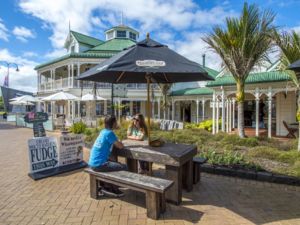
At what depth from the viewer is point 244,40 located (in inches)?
349

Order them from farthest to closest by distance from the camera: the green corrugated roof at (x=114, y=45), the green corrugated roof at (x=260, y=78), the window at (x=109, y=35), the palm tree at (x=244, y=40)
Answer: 1. the window at (x=109, y=35)
2. the green corrugated roof at (x=114, y=45)
3. the green corrugated roof at (x=260, y=78)
4. the palm tree at (x=244, y=40)

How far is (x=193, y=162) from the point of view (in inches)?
196

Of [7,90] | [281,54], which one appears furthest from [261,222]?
[7,90]

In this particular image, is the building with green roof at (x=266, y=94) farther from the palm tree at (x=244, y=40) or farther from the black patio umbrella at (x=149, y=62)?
the black patio umbrella at (x=149, y=62)

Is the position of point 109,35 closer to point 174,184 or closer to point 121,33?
point 121,33

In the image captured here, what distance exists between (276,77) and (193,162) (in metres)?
8.45

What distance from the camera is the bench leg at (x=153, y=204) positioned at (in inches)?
137

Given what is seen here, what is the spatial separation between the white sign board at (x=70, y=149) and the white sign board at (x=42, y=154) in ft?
0.55

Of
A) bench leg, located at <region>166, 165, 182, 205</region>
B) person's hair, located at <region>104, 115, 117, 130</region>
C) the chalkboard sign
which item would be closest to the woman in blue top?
person's hair, located at <region>104, 115, 117, 130</region>

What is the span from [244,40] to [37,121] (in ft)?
25.5

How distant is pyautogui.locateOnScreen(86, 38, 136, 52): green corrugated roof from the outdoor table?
1973cm

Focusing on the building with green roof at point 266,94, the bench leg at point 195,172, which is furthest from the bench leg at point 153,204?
the building with green roof at point 266,94

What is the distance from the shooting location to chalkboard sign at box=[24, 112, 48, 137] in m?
5.94

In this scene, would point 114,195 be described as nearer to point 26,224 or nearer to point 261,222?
point 26,224
